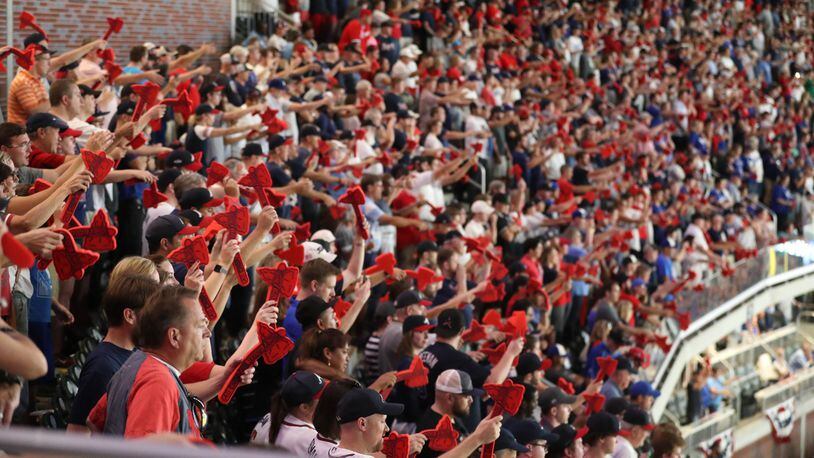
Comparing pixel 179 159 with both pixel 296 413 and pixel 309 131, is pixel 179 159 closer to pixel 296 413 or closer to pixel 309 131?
pixel 309 131

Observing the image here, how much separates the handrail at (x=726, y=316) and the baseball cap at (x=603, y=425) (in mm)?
4510

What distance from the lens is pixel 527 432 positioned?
5645mm

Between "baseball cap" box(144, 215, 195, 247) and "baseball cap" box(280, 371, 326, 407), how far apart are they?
1.14 metres

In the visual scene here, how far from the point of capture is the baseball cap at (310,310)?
207 inches

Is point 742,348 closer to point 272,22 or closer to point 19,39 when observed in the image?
point 272,22

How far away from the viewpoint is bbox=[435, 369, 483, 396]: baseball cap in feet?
18.4

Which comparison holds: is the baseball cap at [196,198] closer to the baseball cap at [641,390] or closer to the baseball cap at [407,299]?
the baseball cap at [407,299]

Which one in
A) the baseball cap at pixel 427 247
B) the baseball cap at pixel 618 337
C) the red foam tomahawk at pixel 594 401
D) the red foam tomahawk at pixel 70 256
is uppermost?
the red foam tomahawk at pixel 70 256

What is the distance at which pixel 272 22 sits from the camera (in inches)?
557

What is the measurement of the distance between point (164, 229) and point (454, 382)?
61.6 inches

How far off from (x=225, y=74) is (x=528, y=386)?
5071mm

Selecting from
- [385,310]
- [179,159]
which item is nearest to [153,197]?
[179,159]

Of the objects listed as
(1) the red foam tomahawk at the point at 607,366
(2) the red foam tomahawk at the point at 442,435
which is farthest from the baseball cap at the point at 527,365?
(2) the red foam tomahawk at the point at 442,435

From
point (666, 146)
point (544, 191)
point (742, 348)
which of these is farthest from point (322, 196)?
point (666, 146)
